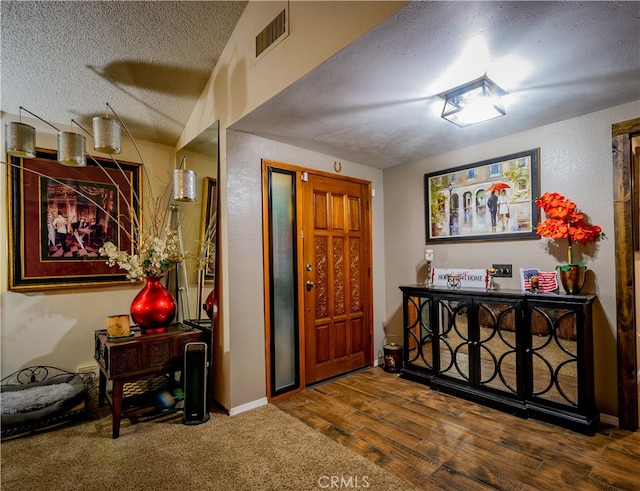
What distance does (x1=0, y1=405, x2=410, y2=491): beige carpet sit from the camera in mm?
1800

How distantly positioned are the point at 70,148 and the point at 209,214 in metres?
1.07

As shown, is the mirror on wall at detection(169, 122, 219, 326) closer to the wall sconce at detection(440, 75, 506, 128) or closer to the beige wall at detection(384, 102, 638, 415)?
the wall sconce at detection(440, 75, 506, 128)

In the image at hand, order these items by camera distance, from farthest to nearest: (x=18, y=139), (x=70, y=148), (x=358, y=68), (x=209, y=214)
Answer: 1. (x=209, y=214)
2. (x=70, y=148)
3. (x=18, y=139)
4. (x=358, y=68)

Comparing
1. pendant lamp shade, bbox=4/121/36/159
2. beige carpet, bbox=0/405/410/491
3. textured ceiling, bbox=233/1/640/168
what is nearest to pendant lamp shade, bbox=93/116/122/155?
pendant lamp shade, bbox=4/121/36/159

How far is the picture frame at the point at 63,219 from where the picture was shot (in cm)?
286

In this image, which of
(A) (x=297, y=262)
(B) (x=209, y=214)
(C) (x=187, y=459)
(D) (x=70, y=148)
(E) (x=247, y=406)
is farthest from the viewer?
(A) (x=297, y=262)

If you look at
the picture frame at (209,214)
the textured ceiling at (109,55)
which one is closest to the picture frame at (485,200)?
the picture frame at (209,214)

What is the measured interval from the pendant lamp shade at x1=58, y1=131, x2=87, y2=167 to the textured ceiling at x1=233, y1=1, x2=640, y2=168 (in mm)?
1155

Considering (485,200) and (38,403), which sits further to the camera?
(485,200)

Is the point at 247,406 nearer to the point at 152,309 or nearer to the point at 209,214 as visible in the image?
the point at 152,309

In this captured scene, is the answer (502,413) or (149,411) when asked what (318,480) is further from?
(502,413)

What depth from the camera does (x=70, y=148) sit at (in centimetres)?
228

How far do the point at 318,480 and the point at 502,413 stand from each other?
1641 millimetres

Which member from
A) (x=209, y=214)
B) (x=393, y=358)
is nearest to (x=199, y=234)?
(x=209, y=214)
